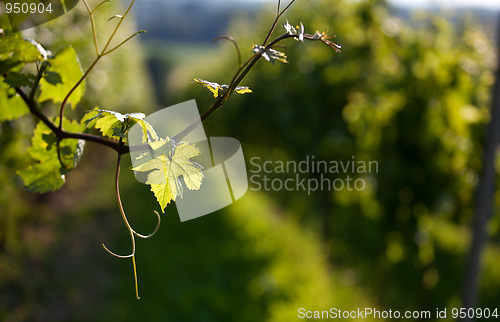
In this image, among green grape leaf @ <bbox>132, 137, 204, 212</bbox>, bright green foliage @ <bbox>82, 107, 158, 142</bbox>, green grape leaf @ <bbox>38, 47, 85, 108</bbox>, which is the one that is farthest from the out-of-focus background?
green grape leaf @ <bbox>132, 137, 204, 212</bbox>

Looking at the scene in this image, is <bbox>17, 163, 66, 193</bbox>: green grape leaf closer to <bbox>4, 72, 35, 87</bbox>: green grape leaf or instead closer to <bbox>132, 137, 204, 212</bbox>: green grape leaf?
<bbox>4, 72, 35, 87</bbox>: green grape leaf

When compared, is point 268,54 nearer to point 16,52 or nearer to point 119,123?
point 119,123

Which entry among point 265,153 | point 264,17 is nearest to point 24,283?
point 265,153

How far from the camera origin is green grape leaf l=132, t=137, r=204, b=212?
59 centimetres

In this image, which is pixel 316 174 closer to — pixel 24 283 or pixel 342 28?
Result: pixel 342 28

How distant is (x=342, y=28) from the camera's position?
4547 mm

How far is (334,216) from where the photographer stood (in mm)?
6441

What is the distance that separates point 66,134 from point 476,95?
394cm

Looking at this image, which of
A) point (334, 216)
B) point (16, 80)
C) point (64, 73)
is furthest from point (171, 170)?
point (334, 216)

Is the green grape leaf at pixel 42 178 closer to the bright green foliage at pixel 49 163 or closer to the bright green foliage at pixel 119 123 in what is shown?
the bright green foliage at pixel 49 163

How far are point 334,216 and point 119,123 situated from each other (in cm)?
604

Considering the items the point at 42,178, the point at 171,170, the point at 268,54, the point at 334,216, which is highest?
the point at 268,54

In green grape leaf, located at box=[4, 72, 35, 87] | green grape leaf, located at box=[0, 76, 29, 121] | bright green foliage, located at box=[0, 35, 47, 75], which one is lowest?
green grape leaf, located at box=[0, 76, 29, 121]

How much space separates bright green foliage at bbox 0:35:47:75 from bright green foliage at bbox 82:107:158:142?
19 centimetres
